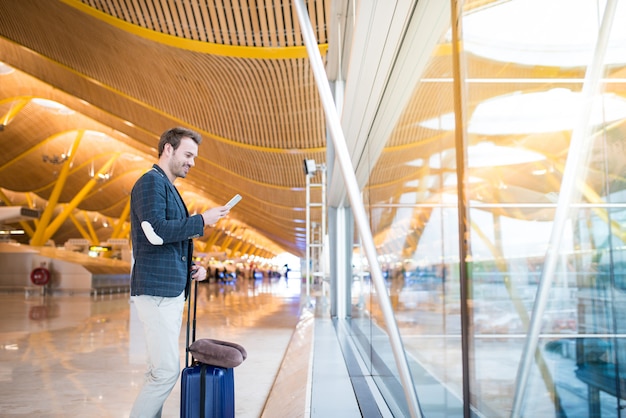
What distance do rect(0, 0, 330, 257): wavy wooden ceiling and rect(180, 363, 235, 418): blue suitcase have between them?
7.86 metres

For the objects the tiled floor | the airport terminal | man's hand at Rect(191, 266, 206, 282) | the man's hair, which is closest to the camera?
the airport terminal

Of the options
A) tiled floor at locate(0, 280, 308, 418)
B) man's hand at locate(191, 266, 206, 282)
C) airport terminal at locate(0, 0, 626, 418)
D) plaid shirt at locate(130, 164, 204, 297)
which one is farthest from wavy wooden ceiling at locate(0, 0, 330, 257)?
plaid shirt at locate(130, 164, 204, 297)

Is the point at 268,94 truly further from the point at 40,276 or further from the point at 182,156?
the point at 40,276

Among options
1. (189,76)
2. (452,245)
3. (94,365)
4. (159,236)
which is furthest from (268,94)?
(452,245)

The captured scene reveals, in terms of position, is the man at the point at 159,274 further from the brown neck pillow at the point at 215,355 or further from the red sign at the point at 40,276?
the red sign at the point at 40,276

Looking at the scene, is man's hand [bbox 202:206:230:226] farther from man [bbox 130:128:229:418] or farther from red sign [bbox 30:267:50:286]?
red sign [bbox 30:267:50:286]

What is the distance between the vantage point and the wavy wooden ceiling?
11664 millimetres

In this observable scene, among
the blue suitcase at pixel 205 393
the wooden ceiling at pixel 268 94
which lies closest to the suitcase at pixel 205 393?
the blue suitcase at pixel 205 393

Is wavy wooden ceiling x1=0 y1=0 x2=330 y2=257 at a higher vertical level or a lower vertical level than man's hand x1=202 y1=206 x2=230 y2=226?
higher

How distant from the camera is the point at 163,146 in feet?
8.99

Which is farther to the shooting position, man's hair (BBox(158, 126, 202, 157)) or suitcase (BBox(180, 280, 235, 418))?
man's hair (BBox(158, 126, 202, 157))

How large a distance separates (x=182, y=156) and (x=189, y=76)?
12808 millimetres

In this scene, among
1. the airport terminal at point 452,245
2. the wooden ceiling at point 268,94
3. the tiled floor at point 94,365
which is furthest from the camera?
the tiled floor at point 94,365

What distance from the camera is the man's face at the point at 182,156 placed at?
107 inches
